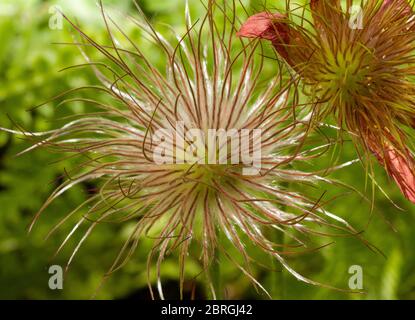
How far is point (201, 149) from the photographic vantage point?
2.86ft

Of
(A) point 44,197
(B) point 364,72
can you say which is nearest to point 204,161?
(B) point 364,72

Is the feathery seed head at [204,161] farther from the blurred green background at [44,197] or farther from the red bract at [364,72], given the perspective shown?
the blurred green background at [44,197]

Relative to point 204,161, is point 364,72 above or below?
above

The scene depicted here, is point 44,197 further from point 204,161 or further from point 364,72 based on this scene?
point 364,72

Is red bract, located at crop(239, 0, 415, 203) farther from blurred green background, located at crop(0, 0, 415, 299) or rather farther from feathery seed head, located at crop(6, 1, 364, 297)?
blurred green background, located at crop(0, 0, 415, 299)

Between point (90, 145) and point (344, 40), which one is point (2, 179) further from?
point (344, 40)

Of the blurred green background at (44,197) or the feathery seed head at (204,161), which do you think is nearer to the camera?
the feathery seed head at (204,161)

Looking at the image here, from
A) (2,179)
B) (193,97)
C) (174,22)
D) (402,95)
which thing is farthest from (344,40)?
(2,179)

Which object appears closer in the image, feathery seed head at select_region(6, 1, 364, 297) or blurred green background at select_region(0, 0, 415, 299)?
feathery seed head at select_region(6, 1, 364, 297)

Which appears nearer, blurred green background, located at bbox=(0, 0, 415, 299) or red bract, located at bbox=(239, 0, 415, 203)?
red bract, located at bbox=(239, 0, 415, 203)

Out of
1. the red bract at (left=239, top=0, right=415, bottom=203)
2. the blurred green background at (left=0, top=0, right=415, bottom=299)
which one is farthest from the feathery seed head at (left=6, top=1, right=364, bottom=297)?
the blurred green background at (left=0, top=0, right=415, bottom=299)

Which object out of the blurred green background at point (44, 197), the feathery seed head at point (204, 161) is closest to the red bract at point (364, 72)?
the feathery seed head at point (204, 161)

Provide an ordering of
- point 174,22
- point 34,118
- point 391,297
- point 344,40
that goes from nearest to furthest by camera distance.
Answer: point 344,40 < point 391,297 < point 174,22 < point 34,118
